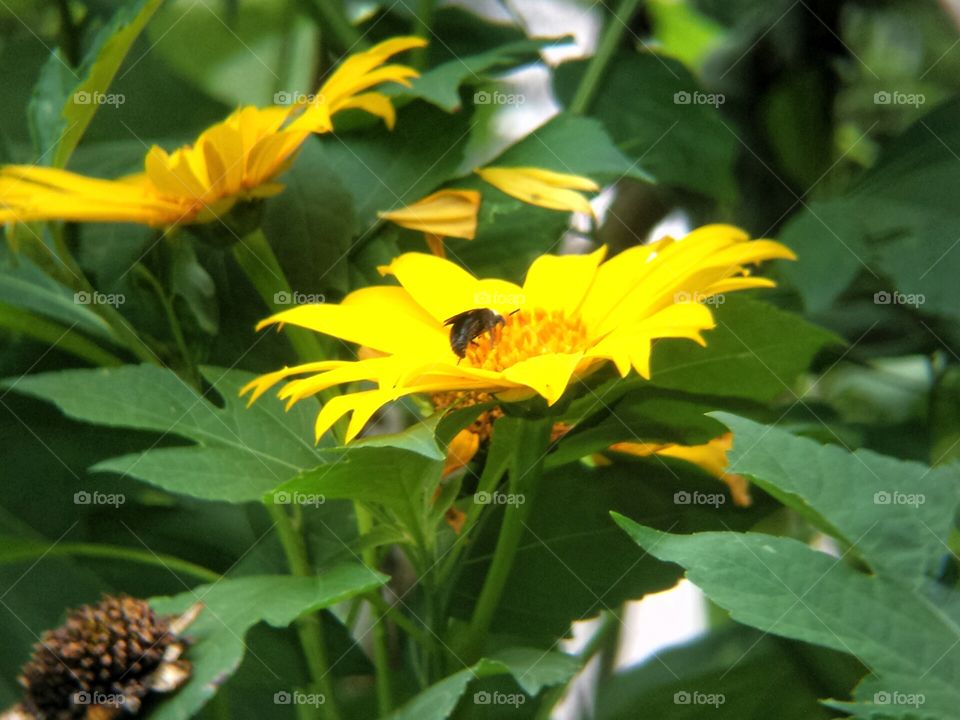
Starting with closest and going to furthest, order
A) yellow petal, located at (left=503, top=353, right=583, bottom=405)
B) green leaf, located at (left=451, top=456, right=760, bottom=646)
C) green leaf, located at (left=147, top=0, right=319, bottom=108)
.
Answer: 1. yellow petal, located at (left=503, top=353, right=583, bottom=405)
2. green leaf, located at (left=451, top=456, right=760, bottom=646)
3. green leaf, located at (left=147, top=0, right=319, bottom=108)

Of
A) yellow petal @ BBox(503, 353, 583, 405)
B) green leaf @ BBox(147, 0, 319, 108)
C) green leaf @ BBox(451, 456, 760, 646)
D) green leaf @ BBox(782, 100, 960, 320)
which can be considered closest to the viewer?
yellow petal @ BBox(503, 353, 583, 405)

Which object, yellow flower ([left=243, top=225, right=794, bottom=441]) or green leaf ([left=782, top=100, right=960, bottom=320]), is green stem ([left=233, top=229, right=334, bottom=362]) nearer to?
yellow flower ([left=243, top=225, right=794, bottom=441])

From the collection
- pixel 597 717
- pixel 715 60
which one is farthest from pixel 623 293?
pixel 715 60

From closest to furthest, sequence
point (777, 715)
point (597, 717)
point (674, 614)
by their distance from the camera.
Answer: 1. point (777, 715)
2. point (597, 717)
3. point (674, 614)

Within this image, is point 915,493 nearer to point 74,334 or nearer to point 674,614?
point 74,334

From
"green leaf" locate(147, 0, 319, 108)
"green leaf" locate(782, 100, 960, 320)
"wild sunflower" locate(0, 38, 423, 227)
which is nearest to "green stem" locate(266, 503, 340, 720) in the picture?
"wild sunflower" locate(0, 38, 423, 227)

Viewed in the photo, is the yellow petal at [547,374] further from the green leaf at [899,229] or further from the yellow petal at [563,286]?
the green leaf at [899,229]
